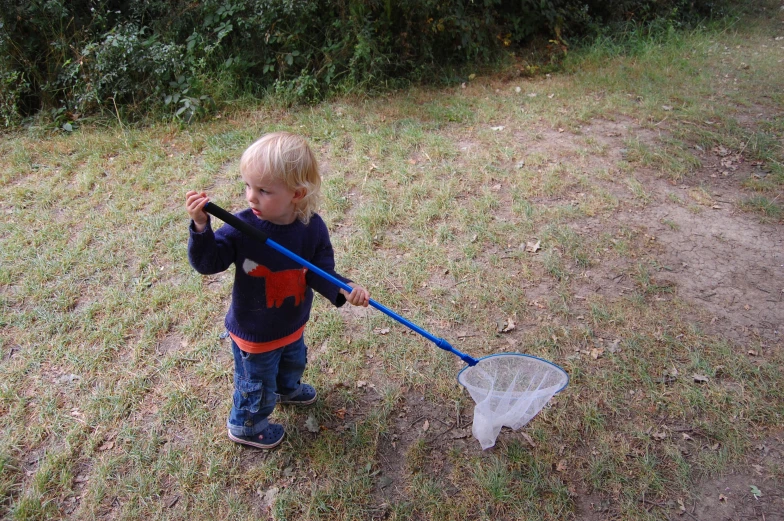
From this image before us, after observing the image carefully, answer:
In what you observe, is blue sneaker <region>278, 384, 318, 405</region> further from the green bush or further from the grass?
the green bush

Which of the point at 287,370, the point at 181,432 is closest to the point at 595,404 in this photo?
the point at 287,370

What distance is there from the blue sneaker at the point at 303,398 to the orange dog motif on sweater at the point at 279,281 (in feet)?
2.25

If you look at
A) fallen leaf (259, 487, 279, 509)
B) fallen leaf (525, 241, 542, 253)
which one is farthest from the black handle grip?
fallen leaf (525, 241, 542, 253)

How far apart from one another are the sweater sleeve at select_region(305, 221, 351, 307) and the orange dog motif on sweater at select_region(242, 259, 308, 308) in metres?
0.04

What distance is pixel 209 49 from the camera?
5.71 meters

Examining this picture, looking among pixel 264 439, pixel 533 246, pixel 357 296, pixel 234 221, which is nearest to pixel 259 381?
pixel 264 439

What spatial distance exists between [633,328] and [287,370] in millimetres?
1975

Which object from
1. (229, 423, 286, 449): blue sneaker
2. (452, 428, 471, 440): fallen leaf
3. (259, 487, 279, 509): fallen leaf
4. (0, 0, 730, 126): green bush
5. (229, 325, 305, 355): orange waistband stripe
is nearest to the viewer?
(229, 325, 305, 355): orange waistband stripe

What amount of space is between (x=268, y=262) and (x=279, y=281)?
93mm

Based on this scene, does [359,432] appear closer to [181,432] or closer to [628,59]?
[181,432]

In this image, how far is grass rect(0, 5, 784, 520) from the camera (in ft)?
7.86

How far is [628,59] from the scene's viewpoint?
6773mm

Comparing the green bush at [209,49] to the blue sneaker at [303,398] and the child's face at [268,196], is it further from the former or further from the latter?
the child's face at [268,196]

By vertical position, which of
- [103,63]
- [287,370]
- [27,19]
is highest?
[27,19]
